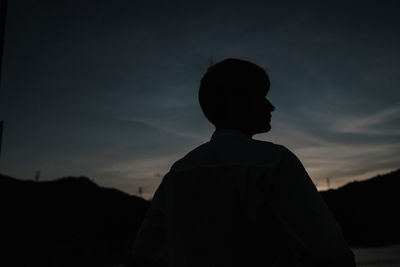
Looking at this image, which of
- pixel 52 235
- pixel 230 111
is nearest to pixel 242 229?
pixel 230 111

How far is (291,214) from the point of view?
95 centimetres

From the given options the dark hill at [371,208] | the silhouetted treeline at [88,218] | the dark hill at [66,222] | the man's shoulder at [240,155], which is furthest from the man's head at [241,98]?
the dark hill at [371,208]

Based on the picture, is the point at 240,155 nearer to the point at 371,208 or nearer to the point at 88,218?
the point at 88,218

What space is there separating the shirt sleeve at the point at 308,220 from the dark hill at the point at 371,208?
6385 cm

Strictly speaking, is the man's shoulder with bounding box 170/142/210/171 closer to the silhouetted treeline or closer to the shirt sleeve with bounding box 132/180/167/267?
the shirt sleeve with bounding box 132/180/167/267

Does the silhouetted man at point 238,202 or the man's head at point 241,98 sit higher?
the man's head at point 241,98

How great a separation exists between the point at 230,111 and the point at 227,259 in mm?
545

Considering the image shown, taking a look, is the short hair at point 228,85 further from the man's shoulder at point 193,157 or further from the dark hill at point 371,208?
the dark hill at point 371,208

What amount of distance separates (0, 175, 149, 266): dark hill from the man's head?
40224mm

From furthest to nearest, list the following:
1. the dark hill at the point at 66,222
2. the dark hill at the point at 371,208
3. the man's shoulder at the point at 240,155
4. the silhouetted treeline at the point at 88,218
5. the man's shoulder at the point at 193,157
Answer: the dark hill at the point at 371,208 < the silhouetted treeline at the point at 88,218 < the dark hill at the point at 66,222 < the man's shoulder at the point at 193,157 < the man's shoulder at the point at 240,155

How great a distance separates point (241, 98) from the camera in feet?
4.08

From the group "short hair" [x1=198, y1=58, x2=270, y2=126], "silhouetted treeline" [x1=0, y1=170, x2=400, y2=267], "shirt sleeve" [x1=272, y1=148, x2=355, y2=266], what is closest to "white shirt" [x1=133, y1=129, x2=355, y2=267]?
"shirt sleeve" [x1=272, y1=148, x2=355, y2=266]

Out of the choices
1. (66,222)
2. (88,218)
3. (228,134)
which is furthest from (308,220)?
(88,218)

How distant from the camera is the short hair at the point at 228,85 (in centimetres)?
125
